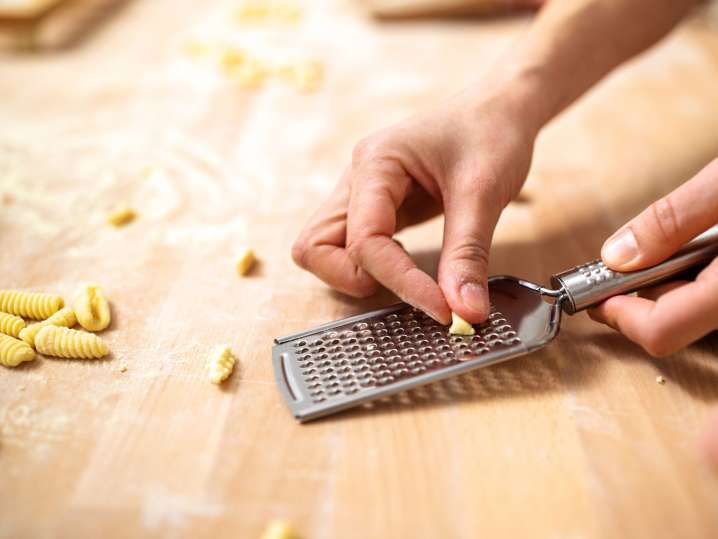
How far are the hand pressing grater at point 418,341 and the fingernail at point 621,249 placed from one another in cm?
2

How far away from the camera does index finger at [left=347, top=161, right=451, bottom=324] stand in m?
0.95

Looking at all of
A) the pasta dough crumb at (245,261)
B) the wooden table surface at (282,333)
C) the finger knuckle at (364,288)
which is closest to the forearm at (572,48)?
the wooden table surface at (282,333)

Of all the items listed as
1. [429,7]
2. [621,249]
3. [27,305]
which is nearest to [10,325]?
[27,305]

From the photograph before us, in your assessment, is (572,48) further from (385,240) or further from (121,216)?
(121,216)

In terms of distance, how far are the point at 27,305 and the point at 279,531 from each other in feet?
2.03

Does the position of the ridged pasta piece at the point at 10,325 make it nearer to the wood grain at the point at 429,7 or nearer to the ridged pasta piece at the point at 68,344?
the ridged pasta piece at the point at 68,344

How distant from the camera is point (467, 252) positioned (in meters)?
0.97

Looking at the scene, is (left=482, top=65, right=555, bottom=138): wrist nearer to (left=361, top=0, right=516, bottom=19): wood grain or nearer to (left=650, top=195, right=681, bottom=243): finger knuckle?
(left=650, top=195, right=681, bottom=243): finger knuckle

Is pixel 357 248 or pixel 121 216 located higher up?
pixel 357 248

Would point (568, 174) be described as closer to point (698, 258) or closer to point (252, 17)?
point (698, 258)

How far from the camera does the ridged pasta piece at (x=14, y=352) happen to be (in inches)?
38.8

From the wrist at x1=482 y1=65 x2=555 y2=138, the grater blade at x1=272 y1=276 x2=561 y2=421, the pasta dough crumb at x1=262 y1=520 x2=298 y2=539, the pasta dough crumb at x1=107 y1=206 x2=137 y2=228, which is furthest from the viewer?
the pasta dough crumb at x1=107 y1=206 x2=137 y2=228

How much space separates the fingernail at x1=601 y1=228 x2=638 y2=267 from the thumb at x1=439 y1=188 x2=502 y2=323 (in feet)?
0.58

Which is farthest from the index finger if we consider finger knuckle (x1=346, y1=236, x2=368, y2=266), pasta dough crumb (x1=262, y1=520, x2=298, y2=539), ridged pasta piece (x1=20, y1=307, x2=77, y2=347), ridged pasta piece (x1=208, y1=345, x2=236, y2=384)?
ridged pasta piece (x1=20, y1=307, x2=77, y2=347)
